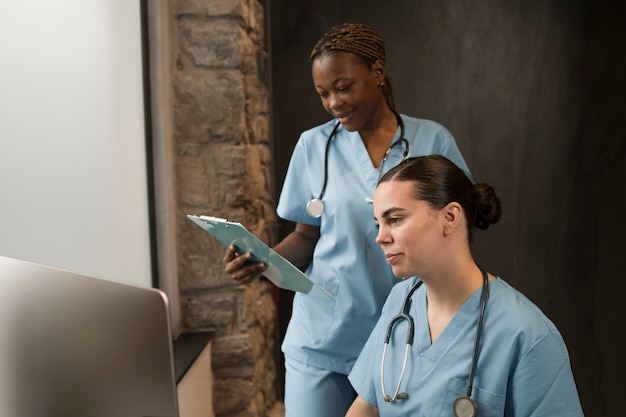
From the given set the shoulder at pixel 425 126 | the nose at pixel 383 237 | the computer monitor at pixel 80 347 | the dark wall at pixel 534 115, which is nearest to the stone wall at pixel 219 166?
the dark wall at pixel 534 115

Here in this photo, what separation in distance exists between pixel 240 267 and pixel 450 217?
1.78ft

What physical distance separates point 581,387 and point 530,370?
1.87 metres

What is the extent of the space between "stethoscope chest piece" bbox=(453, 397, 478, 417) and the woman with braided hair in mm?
554

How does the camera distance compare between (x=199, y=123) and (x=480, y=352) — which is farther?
(x=199, y=123)

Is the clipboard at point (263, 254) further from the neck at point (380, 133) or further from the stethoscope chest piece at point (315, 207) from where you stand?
the neck at point (380, 133)

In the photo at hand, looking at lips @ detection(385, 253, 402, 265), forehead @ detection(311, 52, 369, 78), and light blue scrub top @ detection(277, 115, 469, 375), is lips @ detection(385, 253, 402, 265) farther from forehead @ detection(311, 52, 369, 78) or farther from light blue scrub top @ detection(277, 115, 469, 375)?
forehead @ detection(311, 52, 369, 78)

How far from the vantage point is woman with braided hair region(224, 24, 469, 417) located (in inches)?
66.5

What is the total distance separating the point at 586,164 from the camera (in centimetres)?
276

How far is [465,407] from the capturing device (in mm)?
1174

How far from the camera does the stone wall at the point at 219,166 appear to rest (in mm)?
2322

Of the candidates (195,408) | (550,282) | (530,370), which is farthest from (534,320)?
(550,282)

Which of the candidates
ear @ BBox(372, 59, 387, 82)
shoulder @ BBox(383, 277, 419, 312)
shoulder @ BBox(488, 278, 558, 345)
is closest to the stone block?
ear @ BBox(372, 59, 387, 82)

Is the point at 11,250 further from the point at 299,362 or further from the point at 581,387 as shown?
the point at 581,387

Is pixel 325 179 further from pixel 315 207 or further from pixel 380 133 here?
pixel 380 133
